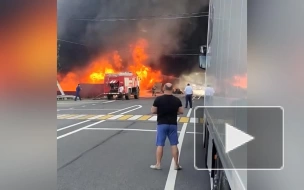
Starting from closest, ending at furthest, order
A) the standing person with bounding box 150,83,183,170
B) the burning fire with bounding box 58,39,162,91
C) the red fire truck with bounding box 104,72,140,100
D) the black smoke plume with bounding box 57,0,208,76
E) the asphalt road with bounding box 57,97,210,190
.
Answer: the asphalt road with bounding box 57,97,210,190 < the standing person with bounding box 150,83,183,170 < the red fire truck with bounding box 104,72,140,100 < the burning fire with bounding box 58,39,162,91 < the black smoke plume with bounding box 57,0,208,76

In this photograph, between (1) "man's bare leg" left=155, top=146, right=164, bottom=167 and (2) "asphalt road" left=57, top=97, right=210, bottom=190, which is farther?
(1) "man's bare leg" left=155, top=146, right=164, bottom=167

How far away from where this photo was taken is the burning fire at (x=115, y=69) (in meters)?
37.5

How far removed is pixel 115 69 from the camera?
133 feet

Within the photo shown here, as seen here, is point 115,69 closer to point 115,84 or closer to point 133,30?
point 133,30

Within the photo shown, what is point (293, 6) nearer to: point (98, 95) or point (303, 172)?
point (303, 172)

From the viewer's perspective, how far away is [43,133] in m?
1.51

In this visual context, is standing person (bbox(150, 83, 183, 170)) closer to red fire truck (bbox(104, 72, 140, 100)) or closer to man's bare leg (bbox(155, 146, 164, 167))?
man's bare leg (bbox(155, 146, 164, 167))

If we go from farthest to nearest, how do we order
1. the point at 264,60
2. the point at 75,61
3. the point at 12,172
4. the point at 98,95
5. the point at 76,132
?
the point at 75,61 → the point at 98,95 → the point at 76,132 → the point at 12,172 → the point at 264,60

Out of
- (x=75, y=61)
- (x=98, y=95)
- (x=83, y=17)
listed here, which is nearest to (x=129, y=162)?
(x=98, y=95)

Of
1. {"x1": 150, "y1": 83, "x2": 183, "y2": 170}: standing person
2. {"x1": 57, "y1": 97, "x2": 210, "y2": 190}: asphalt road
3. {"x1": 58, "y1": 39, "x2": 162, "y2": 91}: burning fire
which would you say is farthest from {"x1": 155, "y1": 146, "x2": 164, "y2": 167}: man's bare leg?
{"x1": 58, "y1": 39, "x2": 162, "y2": 91}: burning fire

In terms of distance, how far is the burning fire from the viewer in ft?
123

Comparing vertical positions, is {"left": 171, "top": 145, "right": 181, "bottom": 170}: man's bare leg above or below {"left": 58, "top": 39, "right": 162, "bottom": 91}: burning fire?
below

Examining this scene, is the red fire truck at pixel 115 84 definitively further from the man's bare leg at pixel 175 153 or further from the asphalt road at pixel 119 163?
the man's bare leg at pixel 175 153

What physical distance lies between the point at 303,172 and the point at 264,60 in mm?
453
